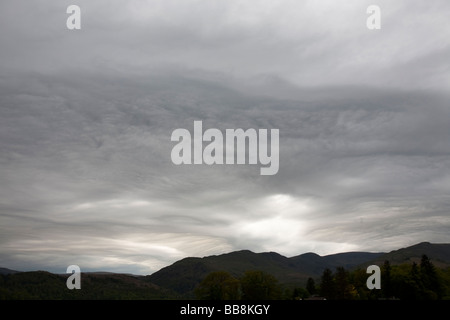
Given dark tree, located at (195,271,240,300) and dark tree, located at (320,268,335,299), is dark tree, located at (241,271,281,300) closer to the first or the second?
dark tree, located at (195,271,240,300)

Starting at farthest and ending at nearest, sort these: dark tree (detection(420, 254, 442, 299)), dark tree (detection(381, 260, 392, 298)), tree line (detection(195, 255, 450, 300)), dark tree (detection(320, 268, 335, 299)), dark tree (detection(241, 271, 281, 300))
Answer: dark tree (detection(381, 260, 392, 298)), dark tree (detection(320, 268, 335, 299)), dark tree (detection(420, 254, 442, 299)), tree line (detection(195, 255, 450, 300)), dark tree (detection(241, 271, 281, 300))

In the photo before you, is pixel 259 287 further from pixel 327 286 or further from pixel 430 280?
pixel 430 280

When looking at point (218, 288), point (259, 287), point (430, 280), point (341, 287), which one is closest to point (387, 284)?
point (430, 280)

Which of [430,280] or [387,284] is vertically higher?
[430,280]

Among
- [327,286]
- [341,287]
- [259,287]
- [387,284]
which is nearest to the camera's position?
[259,287]

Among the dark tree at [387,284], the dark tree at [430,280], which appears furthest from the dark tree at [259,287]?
the dark tree at [430,280]

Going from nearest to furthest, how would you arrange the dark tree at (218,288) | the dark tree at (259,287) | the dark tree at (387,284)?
the dark tree at (218,288) → the dark tree at (259,287) → the dark tree at (387,284)

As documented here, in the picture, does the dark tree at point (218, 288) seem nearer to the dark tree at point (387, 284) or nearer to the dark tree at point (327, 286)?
the dark tree at point (327, 286)

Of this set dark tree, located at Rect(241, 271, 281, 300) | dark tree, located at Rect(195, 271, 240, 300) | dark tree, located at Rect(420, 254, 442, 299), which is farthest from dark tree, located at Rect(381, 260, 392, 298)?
dark tree, located at Rect(195, 271, 240, 300)

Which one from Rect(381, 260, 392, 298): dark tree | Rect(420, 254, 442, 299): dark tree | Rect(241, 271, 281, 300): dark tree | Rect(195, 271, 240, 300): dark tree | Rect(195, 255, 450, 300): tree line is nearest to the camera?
Rect(195, 271, 240, 300): dark tree
